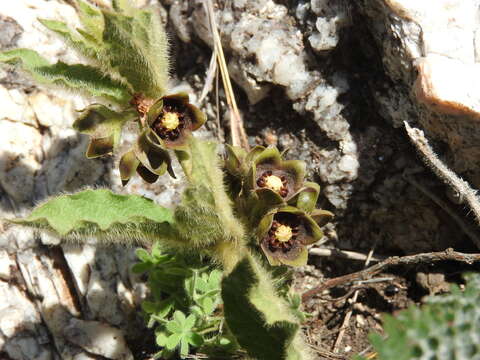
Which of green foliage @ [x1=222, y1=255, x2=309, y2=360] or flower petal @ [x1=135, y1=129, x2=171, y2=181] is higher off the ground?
flower petal @ [x1=135, y1=129, x2=171, y2=181]

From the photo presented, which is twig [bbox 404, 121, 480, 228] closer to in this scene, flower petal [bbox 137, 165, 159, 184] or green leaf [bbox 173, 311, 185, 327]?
flower petal [bbox 137, 165, 159, 184]

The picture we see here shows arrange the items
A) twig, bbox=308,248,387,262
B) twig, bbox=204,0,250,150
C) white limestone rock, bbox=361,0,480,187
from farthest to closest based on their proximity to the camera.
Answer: twig, bbox=204,0,250,150 < twig, bbox=308,248,387,262 < white limestone rock, bbox=361,0,480,187

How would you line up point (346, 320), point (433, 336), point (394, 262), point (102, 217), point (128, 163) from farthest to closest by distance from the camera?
point (346, 320) < point (394, 262) < point (128, 163) < point (102, 217) < point (433, 336)

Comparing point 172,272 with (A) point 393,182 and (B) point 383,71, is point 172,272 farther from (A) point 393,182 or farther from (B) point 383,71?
(B) point 383,71

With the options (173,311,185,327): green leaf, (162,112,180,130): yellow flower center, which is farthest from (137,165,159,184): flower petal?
(173,311,185,327): green leaf

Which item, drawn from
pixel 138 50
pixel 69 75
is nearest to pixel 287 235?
pixel 138 50

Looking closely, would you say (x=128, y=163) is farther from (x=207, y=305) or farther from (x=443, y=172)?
(x=443, y=172)
